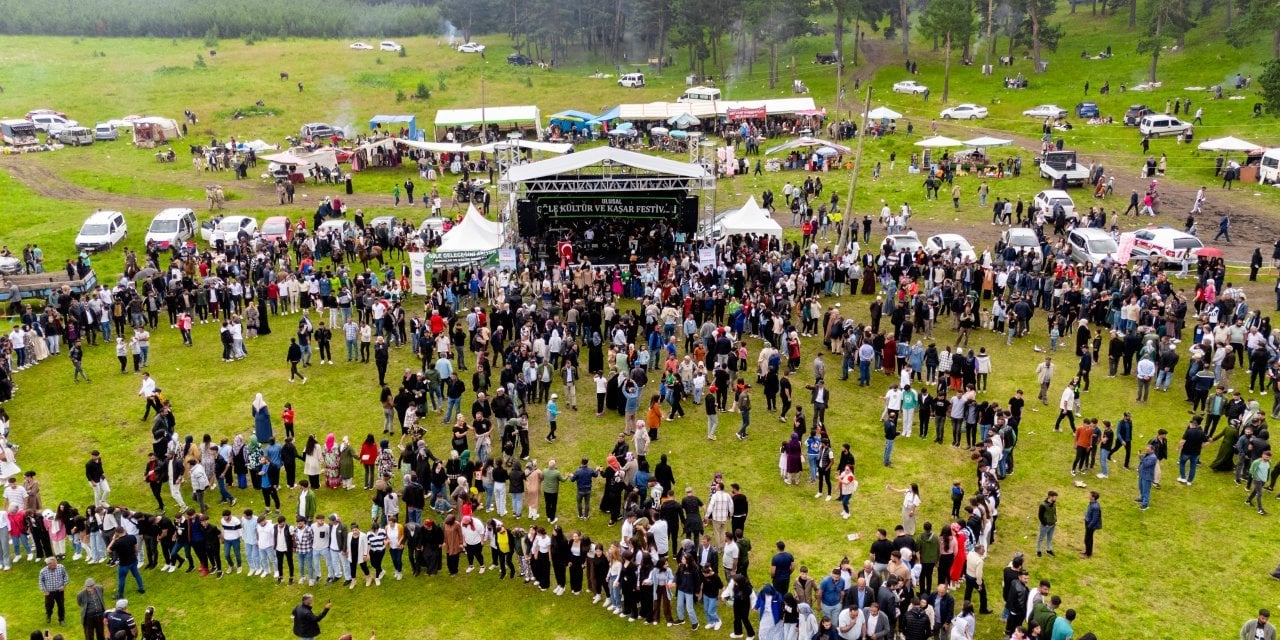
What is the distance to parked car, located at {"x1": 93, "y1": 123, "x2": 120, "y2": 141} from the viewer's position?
182 ft

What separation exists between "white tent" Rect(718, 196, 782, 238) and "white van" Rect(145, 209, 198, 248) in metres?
18.9

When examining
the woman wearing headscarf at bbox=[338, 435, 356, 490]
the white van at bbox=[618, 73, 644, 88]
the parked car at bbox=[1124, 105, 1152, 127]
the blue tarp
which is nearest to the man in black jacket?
the woman wearing headscarf at bbox=[338, 435, 356, 490]

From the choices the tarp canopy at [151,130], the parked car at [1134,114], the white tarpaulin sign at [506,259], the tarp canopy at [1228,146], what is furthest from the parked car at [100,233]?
the parked car at [1134,114]

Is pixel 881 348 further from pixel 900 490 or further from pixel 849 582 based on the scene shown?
pixel 849 582

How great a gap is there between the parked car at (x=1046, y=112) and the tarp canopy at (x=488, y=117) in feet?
87.5

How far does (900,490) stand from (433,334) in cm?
1160

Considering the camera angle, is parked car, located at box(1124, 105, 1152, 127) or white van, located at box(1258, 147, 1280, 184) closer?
white van, located at box(1258, 147, 1280, 184)

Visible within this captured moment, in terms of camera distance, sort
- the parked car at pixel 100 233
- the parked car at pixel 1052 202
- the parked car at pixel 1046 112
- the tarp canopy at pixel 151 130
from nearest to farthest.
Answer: the parked car at pixel 1052 202 < the parked car at pixel 100 233 < the parked car at pixel 1046 112 < the tarp canopy at pixel 151 130

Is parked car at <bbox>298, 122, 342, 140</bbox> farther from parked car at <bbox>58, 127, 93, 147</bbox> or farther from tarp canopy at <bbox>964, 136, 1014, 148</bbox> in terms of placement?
tarp canopy at <bbox>964, 136, 1014, 148</bbox>

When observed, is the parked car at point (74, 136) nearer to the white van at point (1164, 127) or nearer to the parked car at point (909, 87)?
the parked car at point (909, 87)

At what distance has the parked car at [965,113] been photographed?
5678 centimetres

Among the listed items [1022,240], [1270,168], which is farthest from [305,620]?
[1270,168]

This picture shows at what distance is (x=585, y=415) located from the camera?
2148 cm

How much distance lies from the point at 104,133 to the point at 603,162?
38312 millimetres
